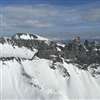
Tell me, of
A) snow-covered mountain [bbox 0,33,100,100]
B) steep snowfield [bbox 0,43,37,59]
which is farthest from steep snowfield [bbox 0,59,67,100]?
steep snowfield [bbox 0,43,37,59]

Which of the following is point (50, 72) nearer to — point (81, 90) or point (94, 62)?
point (81, 90)

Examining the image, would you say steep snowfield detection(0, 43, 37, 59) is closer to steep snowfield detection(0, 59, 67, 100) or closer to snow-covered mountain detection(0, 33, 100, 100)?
snow-covered mountain detection(0, 33, 100, 100)

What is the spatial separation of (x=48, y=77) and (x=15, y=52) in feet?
64.2

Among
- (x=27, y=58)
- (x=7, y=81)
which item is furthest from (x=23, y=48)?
(x=7, y=81)

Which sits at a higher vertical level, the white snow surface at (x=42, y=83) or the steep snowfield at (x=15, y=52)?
the steep snowfield at (x=15, y=52)

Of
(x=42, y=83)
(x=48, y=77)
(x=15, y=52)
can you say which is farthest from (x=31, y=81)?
(x=15, y=52)

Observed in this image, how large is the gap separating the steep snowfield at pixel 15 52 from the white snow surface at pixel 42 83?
7312 mm

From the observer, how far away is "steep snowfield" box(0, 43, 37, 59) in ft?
246

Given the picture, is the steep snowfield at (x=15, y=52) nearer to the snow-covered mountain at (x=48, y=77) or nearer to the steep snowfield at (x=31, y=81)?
the snow-covered mountain at (x=48, y=77)

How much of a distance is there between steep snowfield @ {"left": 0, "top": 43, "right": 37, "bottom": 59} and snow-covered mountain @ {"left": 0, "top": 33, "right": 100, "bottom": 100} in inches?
11.5

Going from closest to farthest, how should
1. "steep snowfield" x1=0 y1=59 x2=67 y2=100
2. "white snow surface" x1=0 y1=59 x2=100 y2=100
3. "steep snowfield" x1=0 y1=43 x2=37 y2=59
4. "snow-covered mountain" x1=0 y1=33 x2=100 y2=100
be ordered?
1. "steep snowfield" x1=0 y1=59 x2=67 y2=100
2. "white snow surface" x1=0 y1=59 x2=100 y2=100
3. "snow-covered mountain" x1=0 y1=33 x2=100 y2=100
4. "steep snowfield" x1=0 y1=43 x2=37 y2=59

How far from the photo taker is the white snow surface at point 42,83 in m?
54.0

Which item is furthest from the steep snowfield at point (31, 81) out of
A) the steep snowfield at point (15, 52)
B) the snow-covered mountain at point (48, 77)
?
the steep snowfield at point (15, 52)

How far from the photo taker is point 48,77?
202 feet
